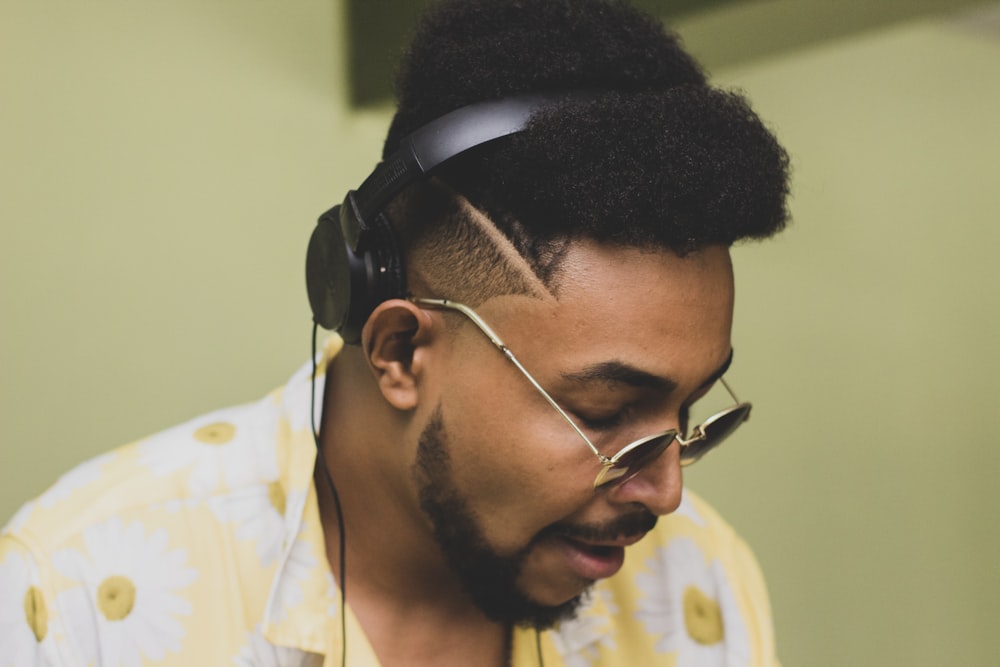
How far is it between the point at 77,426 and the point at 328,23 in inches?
32.7

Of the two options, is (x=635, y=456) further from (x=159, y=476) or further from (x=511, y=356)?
(x=159, y=476)

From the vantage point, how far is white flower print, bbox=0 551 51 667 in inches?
39.4

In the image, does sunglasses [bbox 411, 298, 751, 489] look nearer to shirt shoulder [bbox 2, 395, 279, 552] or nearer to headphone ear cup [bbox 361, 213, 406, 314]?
headphone ear cup [bbox 361, 213, 406, 314]

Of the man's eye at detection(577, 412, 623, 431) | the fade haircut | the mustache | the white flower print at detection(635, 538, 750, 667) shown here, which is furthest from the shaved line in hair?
the white flower print at detection(635, 538, 750, 667)

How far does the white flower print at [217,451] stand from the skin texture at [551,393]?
14 centimetres

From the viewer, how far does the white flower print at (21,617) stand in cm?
100

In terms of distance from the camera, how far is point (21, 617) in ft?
3.33

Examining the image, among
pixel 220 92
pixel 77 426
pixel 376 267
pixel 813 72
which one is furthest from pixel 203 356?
pixel 813 72

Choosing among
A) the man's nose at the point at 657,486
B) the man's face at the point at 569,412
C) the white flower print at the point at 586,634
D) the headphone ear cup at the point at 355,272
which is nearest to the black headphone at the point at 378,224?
the headphone ear cup at the point at 355,272

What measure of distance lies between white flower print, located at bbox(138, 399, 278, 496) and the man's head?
214 millimetres

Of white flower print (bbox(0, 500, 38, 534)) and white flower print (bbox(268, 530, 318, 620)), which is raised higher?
white flower print (bbox(0, 500, 38, 534))

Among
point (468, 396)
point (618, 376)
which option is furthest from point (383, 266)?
point (618, 376)

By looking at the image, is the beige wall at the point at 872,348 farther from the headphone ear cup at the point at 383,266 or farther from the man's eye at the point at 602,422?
the man's eye at the point at 602,422

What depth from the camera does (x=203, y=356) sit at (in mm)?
1580
